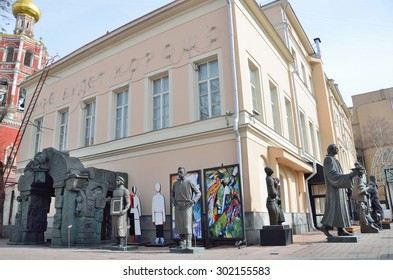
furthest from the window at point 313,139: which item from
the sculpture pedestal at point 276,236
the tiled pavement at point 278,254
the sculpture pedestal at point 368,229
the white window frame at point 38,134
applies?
the white window frame at point 38,134

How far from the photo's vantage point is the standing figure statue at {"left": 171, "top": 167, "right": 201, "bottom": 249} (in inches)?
272

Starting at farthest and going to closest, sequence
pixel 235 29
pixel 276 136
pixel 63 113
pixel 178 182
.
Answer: pixel 63 113
pixel 276 136
pixel 235 29
pixel 178 182

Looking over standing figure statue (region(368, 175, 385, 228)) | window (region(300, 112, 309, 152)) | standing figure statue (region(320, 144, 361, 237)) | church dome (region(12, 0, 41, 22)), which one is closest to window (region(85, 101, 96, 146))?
standing figure statue (region(320, 144, 361, 237))

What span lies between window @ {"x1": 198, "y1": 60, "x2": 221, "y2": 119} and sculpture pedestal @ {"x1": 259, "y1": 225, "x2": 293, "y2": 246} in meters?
4.21

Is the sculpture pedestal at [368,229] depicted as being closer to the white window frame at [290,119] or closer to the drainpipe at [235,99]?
the drainpipe at [235,99]

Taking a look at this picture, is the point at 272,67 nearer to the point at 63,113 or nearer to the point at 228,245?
the point at 228,245

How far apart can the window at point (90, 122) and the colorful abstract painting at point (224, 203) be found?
696cm

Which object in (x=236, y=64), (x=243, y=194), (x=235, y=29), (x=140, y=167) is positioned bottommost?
(x=243, y=194)

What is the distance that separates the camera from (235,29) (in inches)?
407

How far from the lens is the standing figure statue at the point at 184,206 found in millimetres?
6910

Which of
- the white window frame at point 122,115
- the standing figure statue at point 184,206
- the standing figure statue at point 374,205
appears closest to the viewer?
the standing figure statue at point 184,206

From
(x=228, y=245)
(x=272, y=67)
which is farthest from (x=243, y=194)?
(x=272, y=67)

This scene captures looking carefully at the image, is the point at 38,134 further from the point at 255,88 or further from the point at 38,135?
the point at 255,88
